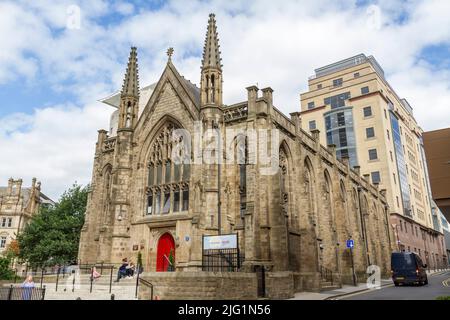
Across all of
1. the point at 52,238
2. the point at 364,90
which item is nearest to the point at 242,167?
the point at 52,238

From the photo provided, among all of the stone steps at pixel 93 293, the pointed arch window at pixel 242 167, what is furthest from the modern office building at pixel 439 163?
the pointed arch window at pixel 242 167

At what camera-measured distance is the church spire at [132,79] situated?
28828mm

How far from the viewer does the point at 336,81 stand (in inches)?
2549

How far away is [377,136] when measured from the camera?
54844 millimetres

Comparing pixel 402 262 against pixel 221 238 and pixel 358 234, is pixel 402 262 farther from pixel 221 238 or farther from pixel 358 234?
pixel 221 238

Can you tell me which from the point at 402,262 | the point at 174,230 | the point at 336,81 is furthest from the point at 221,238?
the point at 336,81

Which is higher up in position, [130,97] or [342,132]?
[342,132]

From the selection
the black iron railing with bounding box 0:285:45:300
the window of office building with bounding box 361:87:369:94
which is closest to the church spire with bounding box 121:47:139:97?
the black iron railing with bounding box 0:285:45:300

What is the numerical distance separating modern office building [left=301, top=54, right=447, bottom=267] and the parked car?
82.3 feet

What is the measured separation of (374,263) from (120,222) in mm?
26876

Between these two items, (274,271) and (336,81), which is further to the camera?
(336,81)

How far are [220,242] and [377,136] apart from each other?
43.8m

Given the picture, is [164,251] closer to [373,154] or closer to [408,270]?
[408,270]

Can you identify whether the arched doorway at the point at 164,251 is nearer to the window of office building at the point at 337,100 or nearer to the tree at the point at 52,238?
the tree at the point at 52,238
